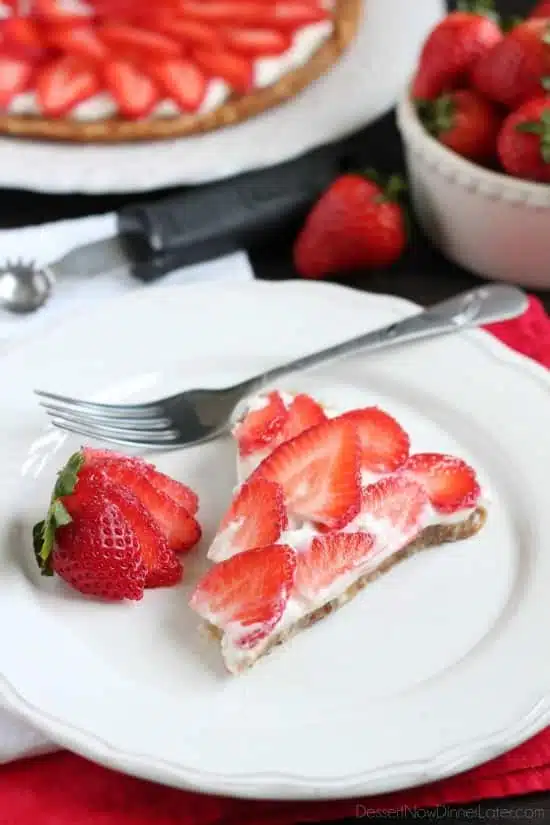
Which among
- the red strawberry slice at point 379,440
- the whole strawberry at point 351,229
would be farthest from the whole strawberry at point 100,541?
the whole strawberry at point 351,229

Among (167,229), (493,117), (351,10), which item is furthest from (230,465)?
(351,10)

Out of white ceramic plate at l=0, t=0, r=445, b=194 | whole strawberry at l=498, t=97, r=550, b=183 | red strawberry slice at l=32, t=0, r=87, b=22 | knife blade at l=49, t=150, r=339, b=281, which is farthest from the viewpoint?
red strawberry slice at l=32, t=0, r=87, b=22

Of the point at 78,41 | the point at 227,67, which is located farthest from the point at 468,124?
the point at 78,41

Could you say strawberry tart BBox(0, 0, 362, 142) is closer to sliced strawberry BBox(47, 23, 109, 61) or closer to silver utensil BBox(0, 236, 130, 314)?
sliced strawberry BBox(47, 23, 109, 61)

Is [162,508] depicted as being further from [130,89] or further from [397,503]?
[130,89]

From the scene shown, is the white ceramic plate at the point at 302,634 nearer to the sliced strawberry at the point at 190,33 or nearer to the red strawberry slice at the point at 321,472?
the red strawberry slice at the point at 321,472

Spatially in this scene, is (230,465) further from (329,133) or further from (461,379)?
(329,133)

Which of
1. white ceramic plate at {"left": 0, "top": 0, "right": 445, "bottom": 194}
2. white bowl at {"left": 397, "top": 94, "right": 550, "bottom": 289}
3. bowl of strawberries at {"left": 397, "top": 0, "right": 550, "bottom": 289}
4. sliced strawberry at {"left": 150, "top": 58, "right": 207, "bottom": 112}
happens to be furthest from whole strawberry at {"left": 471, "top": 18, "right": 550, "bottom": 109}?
sliced strawberry at {"left": 150, "top": 58, "right": 207, "bottom": 112}
